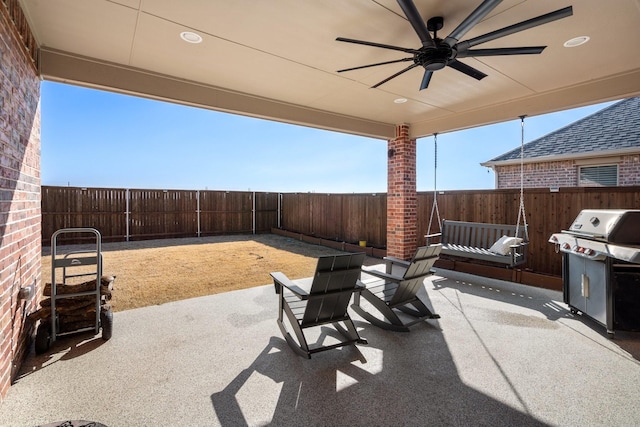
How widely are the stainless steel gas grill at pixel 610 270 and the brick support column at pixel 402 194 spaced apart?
302 cm

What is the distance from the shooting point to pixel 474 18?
2.11 m

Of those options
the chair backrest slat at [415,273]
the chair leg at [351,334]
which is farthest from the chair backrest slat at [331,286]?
the chair backrest slat at [415,273]

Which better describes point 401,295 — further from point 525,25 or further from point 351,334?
point 525,25

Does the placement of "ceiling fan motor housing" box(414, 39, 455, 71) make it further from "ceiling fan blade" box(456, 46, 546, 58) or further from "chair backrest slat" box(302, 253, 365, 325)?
"chair backrest slat" box(302, 253, 365, 325)

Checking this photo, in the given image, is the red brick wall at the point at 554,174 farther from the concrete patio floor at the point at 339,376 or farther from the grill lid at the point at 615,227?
the concrete patio floor at the point at 339,376

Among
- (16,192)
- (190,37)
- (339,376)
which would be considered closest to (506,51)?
(190,37)

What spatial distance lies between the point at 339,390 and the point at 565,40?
12.4 ft

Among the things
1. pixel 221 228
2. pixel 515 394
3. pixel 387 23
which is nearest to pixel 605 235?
pixel 515 394

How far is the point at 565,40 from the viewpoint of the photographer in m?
2.96

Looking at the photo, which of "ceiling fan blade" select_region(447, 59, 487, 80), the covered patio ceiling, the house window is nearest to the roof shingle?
the house window

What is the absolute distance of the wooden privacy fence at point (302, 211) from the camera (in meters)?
5.10

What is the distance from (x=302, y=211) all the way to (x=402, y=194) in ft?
17.1

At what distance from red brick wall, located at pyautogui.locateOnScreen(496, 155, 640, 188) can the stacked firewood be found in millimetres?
9326

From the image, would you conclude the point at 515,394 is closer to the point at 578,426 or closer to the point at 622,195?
the point at 578,426
